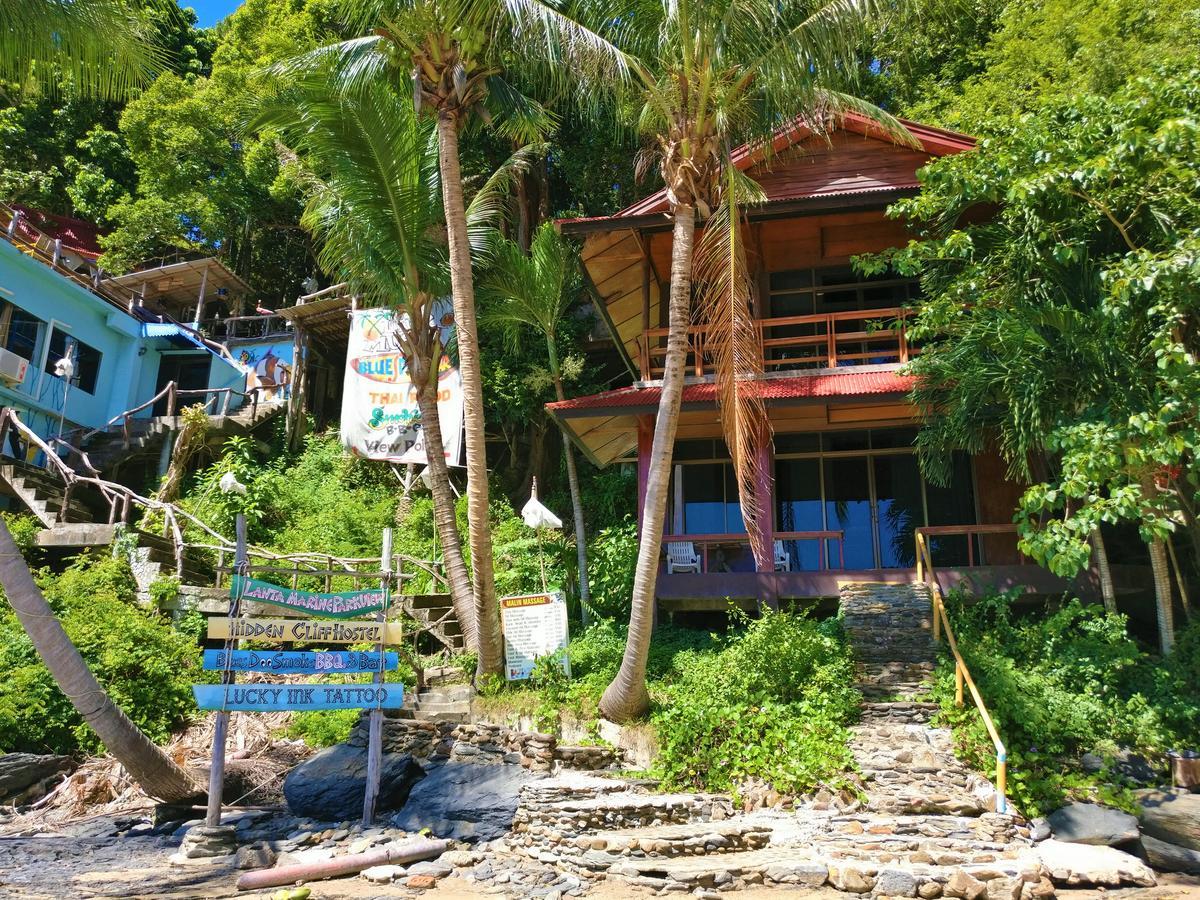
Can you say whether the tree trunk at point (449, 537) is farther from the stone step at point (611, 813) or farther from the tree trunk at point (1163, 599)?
the tree trunk at point (1163, 599)

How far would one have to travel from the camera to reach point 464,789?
1048cm

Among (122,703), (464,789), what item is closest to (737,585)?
(464,789)

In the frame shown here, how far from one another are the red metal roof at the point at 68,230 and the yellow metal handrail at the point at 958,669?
28.6 m

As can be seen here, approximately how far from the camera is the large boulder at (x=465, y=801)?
9.77m

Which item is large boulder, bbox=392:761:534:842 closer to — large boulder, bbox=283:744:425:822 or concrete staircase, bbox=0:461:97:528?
large boulder, bbox=283:744:425:822

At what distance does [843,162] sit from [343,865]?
45.0 feet

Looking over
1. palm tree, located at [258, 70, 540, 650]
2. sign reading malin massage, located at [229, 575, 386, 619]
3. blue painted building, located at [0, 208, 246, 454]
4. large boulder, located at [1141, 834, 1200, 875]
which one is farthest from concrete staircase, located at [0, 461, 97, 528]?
large boulder, located at [1141, 834, 1200, 875]

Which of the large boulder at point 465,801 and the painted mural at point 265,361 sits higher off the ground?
the painted mural at point 265,361

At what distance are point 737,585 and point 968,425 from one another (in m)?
4.42

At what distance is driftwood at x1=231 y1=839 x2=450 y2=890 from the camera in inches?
320

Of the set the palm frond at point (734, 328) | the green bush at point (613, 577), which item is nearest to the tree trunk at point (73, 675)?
the green bush at point (613, 577)

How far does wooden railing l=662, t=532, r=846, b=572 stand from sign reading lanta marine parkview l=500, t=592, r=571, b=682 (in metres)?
2.49

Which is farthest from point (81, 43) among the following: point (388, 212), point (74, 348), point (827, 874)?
point (74, 348)

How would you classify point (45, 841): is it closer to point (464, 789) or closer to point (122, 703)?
point (122, 703)
